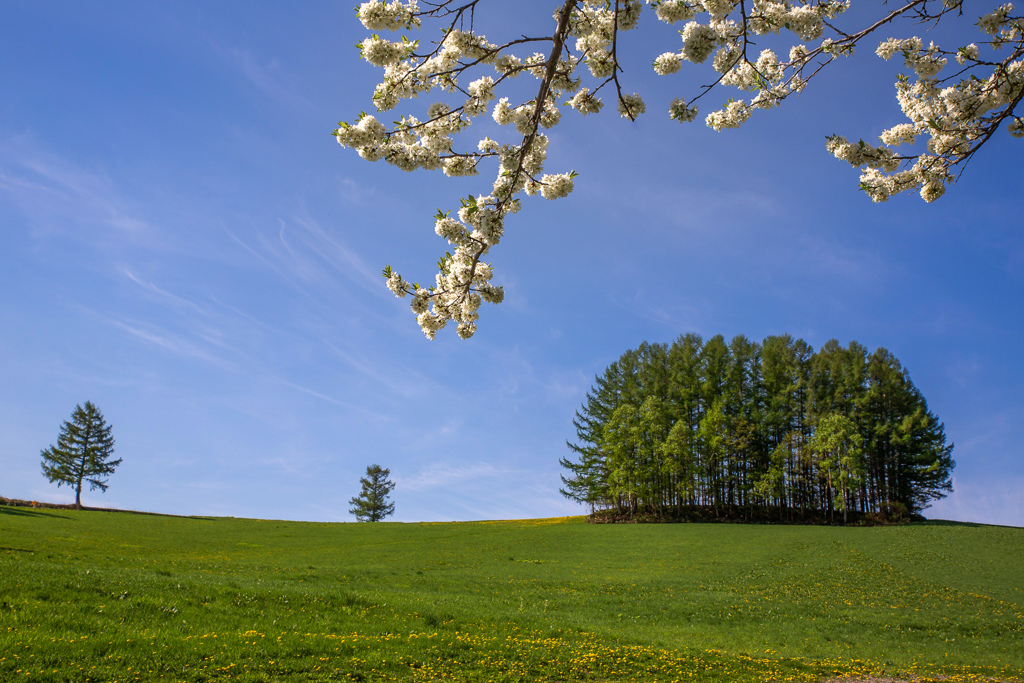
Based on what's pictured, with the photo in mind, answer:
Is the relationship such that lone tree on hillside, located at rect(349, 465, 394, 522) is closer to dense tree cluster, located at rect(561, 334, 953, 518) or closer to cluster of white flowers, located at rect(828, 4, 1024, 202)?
dense tree cluster, located at rect(561, 334, 953, 518)

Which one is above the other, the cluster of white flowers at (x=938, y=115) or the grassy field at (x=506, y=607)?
the cluster of white flowers at (x=938, y=115)

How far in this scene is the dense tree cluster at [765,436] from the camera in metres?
44.8

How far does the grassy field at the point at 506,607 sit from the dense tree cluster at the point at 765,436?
36.1 ft

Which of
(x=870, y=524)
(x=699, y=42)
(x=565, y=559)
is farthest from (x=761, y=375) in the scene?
(x=699, y=42)

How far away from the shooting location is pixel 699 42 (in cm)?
577

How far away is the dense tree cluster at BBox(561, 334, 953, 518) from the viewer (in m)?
44.8

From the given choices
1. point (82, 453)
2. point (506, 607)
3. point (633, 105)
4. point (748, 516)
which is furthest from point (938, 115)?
point (82, 453)

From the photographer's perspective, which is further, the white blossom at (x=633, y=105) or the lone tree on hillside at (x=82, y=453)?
the lone tree on hillside at (x=82, y=453)

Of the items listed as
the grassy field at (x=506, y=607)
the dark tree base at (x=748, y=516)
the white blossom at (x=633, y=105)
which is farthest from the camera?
the dark tree base at (x=748, y=516)

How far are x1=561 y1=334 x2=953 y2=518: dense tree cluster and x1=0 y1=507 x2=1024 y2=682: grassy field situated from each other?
36.1 feet

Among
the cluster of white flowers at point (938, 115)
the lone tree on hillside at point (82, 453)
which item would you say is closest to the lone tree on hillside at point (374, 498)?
the lone tree on hillside at point (82, 453)

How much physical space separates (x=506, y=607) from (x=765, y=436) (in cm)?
4114

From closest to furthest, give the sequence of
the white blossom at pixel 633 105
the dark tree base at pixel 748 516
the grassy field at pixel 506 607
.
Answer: the white blossom at pixel 633 105
the grassy field at pixel 506 607
the dark tree base at pixel 748 516

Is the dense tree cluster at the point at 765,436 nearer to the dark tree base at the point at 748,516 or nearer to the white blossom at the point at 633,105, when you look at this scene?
the dark tree base at the point at 748,516
